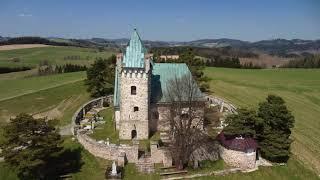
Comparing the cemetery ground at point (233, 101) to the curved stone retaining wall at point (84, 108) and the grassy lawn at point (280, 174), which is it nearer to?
the grassy lawn at point (280, 174)

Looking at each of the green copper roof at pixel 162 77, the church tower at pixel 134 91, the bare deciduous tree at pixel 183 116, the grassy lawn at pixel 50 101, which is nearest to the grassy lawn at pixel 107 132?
the church tower at pixel 134 91

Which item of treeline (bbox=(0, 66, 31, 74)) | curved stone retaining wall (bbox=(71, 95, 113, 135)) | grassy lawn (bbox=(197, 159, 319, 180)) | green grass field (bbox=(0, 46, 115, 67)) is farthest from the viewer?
green grass field (bbox=(0, 46, 115, 67))

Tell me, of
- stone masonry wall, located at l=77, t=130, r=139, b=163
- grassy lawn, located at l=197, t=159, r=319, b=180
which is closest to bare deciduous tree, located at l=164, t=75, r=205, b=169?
grassy lawn, located at l=197, t=159, r=319, b=180

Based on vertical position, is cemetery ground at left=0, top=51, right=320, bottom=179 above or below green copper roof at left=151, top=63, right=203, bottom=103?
below

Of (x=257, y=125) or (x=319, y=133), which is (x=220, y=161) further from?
(x=319, y=133)

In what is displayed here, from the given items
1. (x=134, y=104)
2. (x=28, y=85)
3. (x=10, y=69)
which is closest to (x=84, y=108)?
(x=134, y=104)

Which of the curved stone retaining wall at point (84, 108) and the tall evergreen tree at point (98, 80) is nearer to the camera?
the curved stone retaining wall at point (84, 108)

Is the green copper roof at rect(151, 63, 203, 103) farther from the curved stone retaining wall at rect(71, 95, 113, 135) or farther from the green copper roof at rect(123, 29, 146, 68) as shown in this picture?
the curved stone retaining wall at rect(71, 95, 113, 135)

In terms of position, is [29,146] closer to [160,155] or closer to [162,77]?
[160,155]
